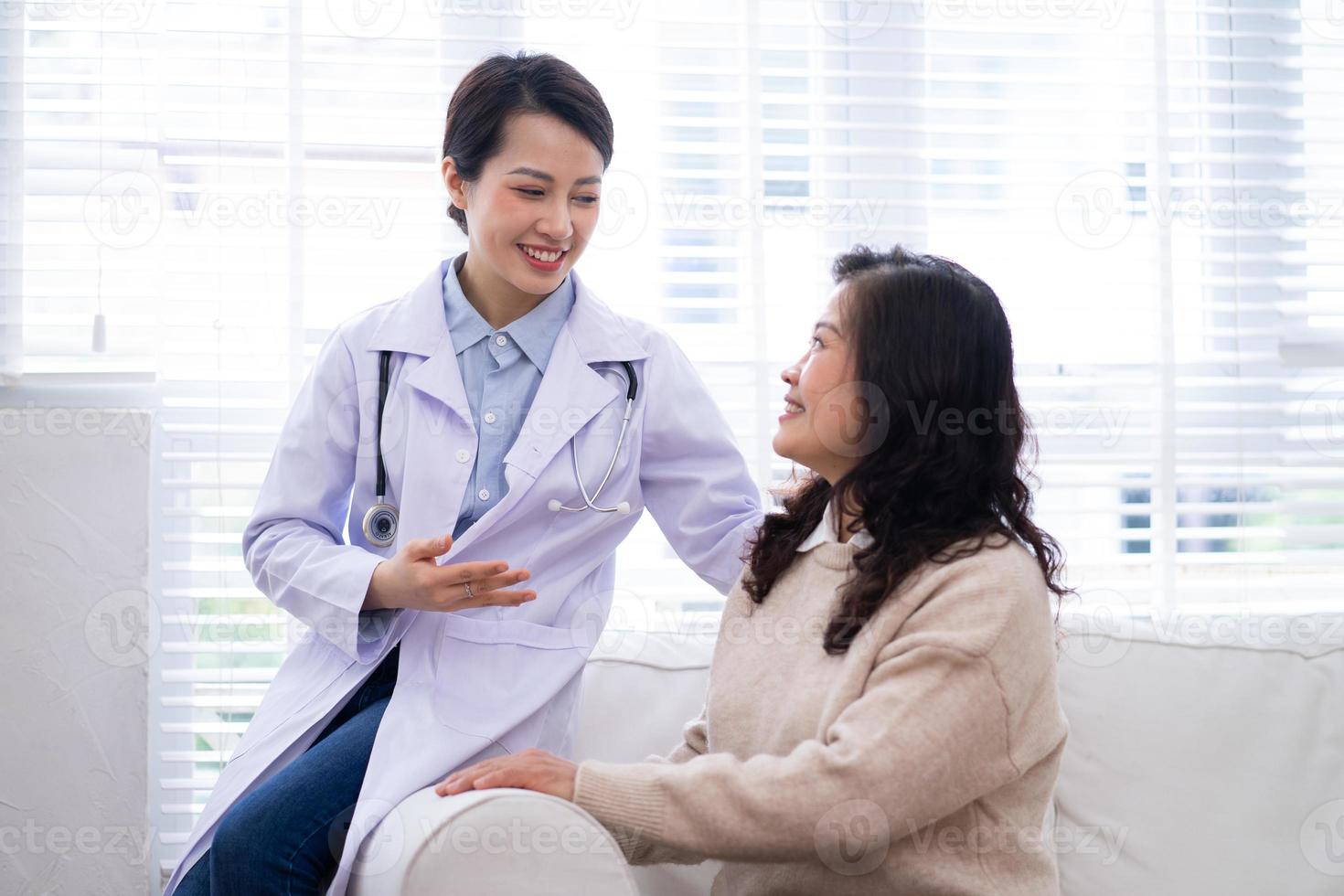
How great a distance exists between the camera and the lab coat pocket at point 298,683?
149 cm

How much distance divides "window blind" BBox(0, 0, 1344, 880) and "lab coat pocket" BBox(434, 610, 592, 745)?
0.64 meters

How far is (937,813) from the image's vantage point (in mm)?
1120

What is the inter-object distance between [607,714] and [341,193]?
1.14 meters

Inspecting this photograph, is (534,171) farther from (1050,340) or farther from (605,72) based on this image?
(1050,340)

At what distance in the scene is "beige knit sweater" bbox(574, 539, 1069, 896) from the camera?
110 cm

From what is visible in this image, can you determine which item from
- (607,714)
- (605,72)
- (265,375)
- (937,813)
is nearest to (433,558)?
(607,714)

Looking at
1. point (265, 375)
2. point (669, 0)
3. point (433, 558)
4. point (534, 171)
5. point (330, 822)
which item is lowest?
point (330, 822)

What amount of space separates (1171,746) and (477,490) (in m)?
1.09

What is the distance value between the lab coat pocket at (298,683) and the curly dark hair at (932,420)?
72 centimetres
